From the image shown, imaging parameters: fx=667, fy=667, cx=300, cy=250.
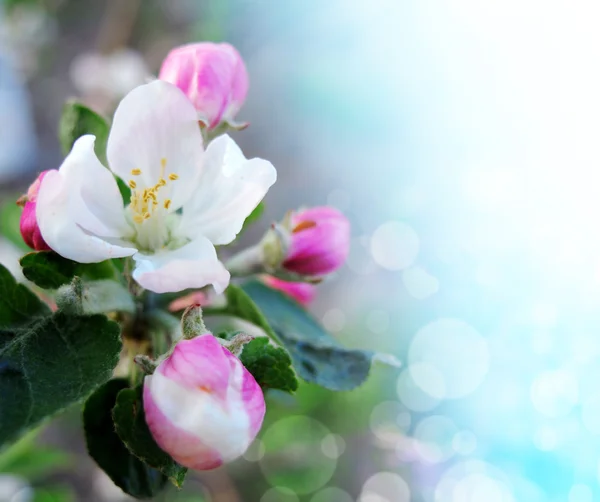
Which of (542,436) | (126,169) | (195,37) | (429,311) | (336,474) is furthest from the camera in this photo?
(195,37)

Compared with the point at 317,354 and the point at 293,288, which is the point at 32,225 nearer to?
the point at 317,354

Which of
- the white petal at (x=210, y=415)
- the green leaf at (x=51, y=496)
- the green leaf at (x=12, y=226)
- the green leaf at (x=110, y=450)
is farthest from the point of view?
the green leaf at (x=51, y=496)

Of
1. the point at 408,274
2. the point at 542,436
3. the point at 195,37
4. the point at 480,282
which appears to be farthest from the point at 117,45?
the point at 542,436

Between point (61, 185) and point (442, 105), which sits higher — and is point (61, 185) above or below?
above

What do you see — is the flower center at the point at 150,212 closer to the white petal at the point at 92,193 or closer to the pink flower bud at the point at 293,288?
the white petal at the point at 92,193

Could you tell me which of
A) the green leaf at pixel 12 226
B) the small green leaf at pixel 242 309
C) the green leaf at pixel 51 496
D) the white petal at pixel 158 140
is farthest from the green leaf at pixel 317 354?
the green leaf at pixel 51 496

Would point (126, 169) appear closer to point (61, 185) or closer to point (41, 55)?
point (61, 185)

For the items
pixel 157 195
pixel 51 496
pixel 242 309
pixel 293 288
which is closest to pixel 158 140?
pixel 157 195

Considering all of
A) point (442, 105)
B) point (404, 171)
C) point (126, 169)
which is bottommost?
point (404, 171)
